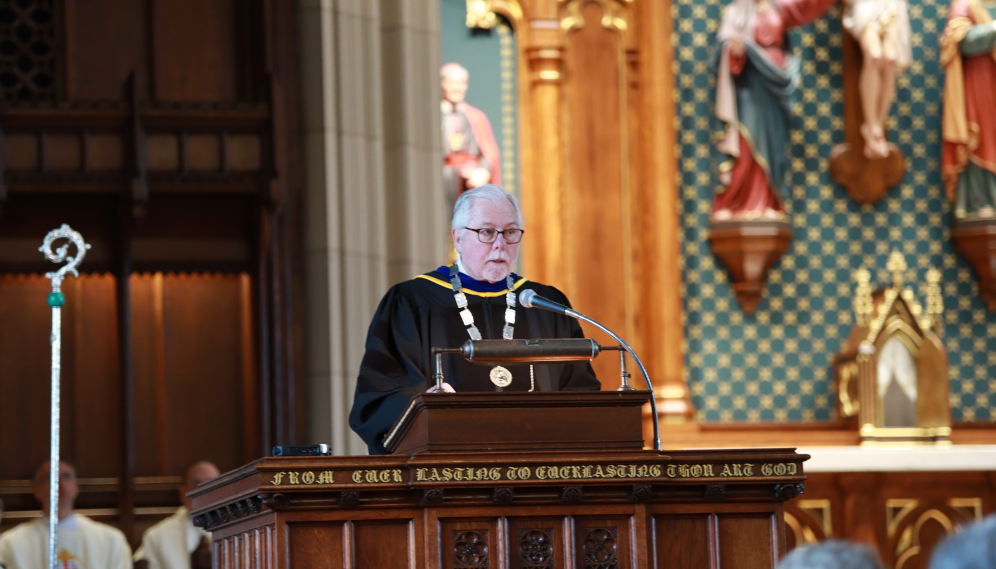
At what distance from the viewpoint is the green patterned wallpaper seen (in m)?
9.95

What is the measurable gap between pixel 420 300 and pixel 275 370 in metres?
3.11

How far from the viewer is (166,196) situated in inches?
319

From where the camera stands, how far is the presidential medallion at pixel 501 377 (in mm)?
4520

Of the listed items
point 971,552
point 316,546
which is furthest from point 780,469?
point 971,552

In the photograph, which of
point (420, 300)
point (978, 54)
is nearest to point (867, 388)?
point (978, 54)

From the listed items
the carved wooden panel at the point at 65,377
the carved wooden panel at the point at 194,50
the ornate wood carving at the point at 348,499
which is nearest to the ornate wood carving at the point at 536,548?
the ornate wood carving at the point at 348,499

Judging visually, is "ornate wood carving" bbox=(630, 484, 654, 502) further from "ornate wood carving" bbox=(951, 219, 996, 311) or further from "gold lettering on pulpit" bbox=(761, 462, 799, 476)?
"ornate wood carving" bbox=(951, 219, 996, 311)

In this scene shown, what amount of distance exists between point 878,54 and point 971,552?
872 centimetres

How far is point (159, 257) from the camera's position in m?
8.09

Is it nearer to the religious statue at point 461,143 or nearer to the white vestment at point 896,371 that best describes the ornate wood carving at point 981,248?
the white vestment at point 896,371

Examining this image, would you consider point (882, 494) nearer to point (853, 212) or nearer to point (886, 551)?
point (886, 551)

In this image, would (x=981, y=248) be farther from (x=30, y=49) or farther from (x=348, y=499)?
(x=348, y=499)

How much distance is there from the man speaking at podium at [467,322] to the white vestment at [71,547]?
130 inches

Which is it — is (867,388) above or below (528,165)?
below
